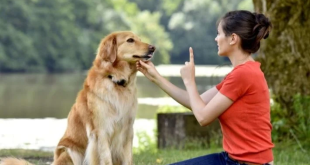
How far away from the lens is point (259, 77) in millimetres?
3752

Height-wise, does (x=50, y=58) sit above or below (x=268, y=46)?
above

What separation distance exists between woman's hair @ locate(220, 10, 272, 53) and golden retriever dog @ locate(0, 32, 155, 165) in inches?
63.3

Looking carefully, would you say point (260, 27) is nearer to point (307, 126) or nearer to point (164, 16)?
point (307, 126)

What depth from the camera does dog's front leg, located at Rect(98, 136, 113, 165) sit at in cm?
537

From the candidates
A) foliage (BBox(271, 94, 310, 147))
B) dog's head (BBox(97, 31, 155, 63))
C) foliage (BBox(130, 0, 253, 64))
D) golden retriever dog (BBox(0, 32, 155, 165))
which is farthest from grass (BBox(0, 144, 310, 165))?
foliage (BBox(130, 0, 253, 64))

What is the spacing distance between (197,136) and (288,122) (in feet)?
5.68

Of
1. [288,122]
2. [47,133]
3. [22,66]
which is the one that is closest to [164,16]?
[22,66]

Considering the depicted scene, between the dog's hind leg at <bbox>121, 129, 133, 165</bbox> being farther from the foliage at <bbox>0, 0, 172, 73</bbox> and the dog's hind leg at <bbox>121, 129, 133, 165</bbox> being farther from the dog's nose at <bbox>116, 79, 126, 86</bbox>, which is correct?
the foliage at <bbox>0, 0, 172, 73</bbox>

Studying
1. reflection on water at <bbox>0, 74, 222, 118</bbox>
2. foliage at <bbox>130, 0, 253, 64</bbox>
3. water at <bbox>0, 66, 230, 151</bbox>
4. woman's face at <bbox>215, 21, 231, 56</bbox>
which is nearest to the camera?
woman's face at <bbox>215, 21, 231, 56</bbox>

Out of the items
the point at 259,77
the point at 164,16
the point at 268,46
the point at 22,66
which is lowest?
the point at 259,77

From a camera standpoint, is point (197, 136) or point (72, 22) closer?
point (197, 136)

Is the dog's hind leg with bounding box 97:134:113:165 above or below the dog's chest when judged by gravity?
below

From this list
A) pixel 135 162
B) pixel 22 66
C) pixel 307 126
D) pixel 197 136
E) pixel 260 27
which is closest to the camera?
pixel 260 27

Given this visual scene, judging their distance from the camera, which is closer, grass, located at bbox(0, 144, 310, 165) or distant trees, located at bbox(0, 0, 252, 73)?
grass, located at bbox(0, 144, 310, 165)
